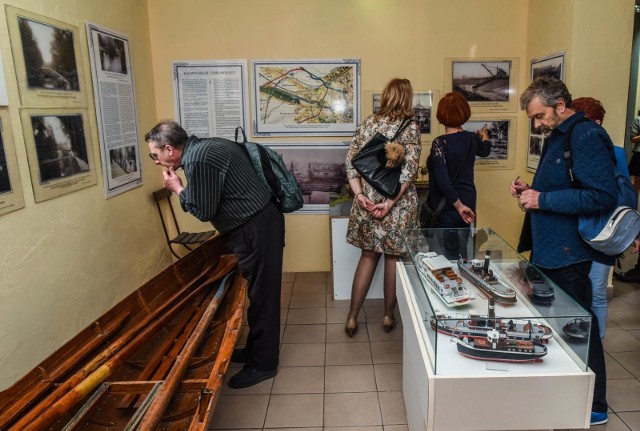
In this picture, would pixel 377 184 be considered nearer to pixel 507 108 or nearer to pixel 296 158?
pixel 296 158

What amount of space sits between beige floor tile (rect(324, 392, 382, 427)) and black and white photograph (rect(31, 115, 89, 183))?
2.12 m

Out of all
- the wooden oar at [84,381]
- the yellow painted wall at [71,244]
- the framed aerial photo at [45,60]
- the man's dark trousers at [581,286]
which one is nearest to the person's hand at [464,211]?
the man's dark trousers at [581,286]

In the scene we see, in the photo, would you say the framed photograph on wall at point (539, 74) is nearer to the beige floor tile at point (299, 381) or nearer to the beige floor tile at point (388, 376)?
the beige floor tile at point (388, 376)

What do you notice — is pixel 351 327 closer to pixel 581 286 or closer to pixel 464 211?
pixel 464 211

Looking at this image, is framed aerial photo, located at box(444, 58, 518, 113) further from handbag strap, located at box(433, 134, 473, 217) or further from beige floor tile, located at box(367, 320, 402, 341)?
beige floor tile, located at box(367, 320, 402, 341)

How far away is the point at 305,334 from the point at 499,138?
8.80 feet

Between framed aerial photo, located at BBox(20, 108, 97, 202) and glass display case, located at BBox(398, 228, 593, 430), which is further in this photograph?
framed aerial photo, located at BBox(20, 108, 97, 202)

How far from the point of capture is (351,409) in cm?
274

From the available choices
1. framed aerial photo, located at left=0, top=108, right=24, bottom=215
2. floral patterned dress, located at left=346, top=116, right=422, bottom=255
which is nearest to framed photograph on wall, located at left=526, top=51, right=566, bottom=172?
floral patterned dress, located at left=346, top=116, right=422, bottom=255

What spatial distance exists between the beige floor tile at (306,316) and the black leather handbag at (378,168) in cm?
124

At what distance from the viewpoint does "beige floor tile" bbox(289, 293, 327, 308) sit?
419cm

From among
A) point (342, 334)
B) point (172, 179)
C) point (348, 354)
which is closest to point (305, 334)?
point (342, 334)

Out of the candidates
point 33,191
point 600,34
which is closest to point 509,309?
point 33,191

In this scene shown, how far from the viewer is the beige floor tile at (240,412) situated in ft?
8.68
